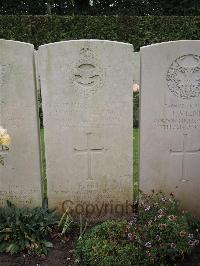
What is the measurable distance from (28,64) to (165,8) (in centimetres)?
2110

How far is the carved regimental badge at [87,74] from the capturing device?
13.2 feet

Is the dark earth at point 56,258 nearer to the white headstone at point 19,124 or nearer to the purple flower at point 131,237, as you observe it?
the purple flower at point 131,237

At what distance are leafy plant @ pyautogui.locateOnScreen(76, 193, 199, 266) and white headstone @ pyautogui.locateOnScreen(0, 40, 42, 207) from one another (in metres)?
1.06

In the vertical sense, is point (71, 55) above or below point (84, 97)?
above

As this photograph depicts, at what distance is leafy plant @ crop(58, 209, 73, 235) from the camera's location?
4.11 meters

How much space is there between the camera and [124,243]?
3449 millimetres

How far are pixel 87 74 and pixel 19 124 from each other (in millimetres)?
908

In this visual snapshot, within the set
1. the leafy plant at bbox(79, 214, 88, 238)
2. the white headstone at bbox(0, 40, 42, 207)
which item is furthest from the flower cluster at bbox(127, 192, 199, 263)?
the white headstone at bbox(0, 40, 42, 207)

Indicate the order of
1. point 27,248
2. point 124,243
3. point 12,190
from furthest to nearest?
point 12,190, point 27,248, point 124,243

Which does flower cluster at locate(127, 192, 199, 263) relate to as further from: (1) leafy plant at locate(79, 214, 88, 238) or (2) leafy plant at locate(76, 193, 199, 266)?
(1) leafy plant at locate(79, 214, 88, 238)

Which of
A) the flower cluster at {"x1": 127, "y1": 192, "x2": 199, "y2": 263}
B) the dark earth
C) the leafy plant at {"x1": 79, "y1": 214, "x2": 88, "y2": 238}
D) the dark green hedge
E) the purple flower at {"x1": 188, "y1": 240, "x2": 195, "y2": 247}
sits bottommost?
the dark earth

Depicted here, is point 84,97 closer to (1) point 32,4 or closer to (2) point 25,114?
(2) point 25,114

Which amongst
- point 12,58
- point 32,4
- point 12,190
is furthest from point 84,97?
point 32,4

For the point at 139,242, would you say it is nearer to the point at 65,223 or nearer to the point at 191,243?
the point at 191,243
